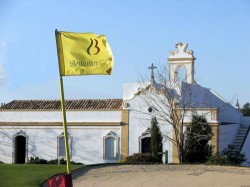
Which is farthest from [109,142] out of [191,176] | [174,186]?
[174,186]

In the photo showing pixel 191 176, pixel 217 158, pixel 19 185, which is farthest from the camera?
pixel 217 158

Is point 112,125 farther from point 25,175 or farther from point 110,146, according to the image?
point 25,175

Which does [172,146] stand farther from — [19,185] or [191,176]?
[19,185]

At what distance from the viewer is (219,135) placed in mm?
26562

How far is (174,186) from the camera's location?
14.3m

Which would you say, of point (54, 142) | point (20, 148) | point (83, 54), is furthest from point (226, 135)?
point (83, 54)

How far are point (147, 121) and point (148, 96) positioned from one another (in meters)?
1.37

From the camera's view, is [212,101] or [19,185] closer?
[19,185]

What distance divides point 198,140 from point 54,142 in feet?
29.5

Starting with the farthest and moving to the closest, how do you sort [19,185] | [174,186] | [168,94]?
[168,94] < [174,186] < [19,185]

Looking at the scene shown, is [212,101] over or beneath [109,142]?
over

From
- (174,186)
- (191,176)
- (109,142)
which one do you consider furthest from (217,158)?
(109,142)

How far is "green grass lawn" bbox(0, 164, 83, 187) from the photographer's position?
13742mm

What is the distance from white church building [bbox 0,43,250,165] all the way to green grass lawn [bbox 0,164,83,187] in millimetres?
10185
